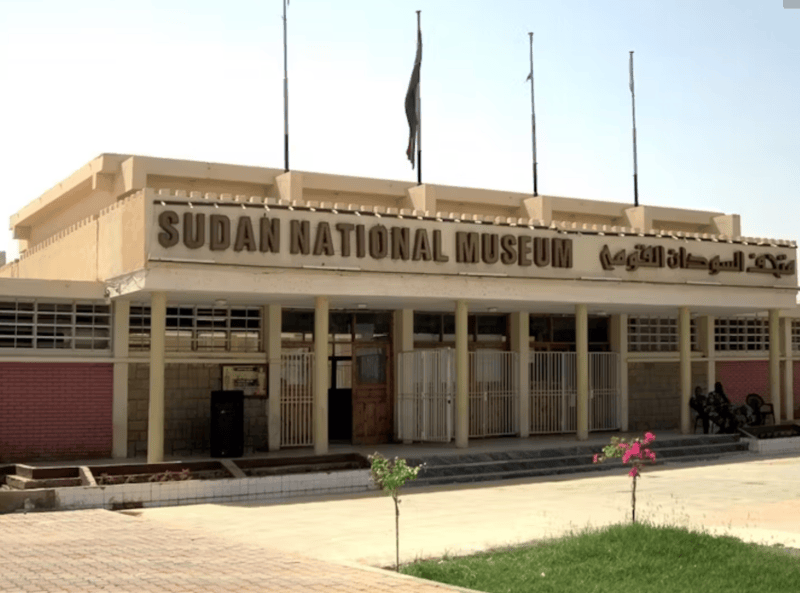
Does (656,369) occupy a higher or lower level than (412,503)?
higher

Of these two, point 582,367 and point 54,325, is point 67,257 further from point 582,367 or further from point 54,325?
point 582,367

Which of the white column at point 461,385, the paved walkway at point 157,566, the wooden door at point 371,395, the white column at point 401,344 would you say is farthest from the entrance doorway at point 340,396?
the paved walkway at point 157,566

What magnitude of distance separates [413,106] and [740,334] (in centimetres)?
1202

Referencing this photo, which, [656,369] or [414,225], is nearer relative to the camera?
[414,225]

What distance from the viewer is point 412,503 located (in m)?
16.8

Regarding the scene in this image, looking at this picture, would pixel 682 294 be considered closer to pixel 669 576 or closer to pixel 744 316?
pixel 744 316

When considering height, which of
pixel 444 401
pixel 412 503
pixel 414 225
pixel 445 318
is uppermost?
pixel 414 225

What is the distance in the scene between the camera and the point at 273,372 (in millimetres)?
22406

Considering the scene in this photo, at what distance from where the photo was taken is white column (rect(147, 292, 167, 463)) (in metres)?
18.4

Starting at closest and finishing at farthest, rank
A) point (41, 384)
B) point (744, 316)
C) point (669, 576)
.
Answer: point (669, 576) → point (41, 384) → point (744, 316)

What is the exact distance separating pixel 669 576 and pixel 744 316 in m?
22.1

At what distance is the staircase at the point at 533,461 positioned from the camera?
19.9 meters

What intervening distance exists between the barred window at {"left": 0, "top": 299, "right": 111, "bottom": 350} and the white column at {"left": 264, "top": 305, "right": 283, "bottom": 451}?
3.29 meters

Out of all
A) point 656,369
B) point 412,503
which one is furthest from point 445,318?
point 412,503
